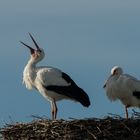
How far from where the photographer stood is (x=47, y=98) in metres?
19.2

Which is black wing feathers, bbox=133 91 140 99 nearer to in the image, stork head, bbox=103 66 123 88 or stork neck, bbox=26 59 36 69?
stork head, bbox=103 66 123 88

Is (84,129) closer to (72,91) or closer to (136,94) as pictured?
(72,91)

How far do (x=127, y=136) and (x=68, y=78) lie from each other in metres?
3.13

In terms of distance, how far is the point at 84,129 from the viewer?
54.1 feet

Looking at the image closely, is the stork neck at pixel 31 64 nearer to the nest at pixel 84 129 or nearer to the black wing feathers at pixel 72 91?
the black wing feathers at pixel 72 91

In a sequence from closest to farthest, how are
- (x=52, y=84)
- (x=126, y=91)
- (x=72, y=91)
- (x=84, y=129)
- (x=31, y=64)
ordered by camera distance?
(x=84, y=129), (x=72, y=91), (x=52, y=84), (x=126, y=91), (x=31, y=64)

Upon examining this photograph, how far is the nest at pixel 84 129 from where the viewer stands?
53.7ft

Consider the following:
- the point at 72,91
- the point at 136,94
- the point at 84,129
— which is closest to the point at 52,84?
the point at 72,91

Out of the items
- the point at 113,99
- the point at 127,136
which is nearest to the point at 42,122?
the point at 127,136

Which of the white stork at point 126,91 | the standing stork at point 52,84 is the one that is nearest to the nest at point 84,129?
the standing stork at point 52,84

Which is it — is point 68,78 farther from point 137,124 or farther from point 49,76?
point 137,124

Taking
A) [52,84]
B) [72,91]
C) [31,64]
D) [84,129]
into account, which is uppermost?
[31,64]

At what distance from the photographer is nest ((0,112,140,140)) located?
53.7 ft

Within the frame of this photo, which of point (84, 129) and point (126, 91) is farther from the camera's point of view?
point (126, 91)
